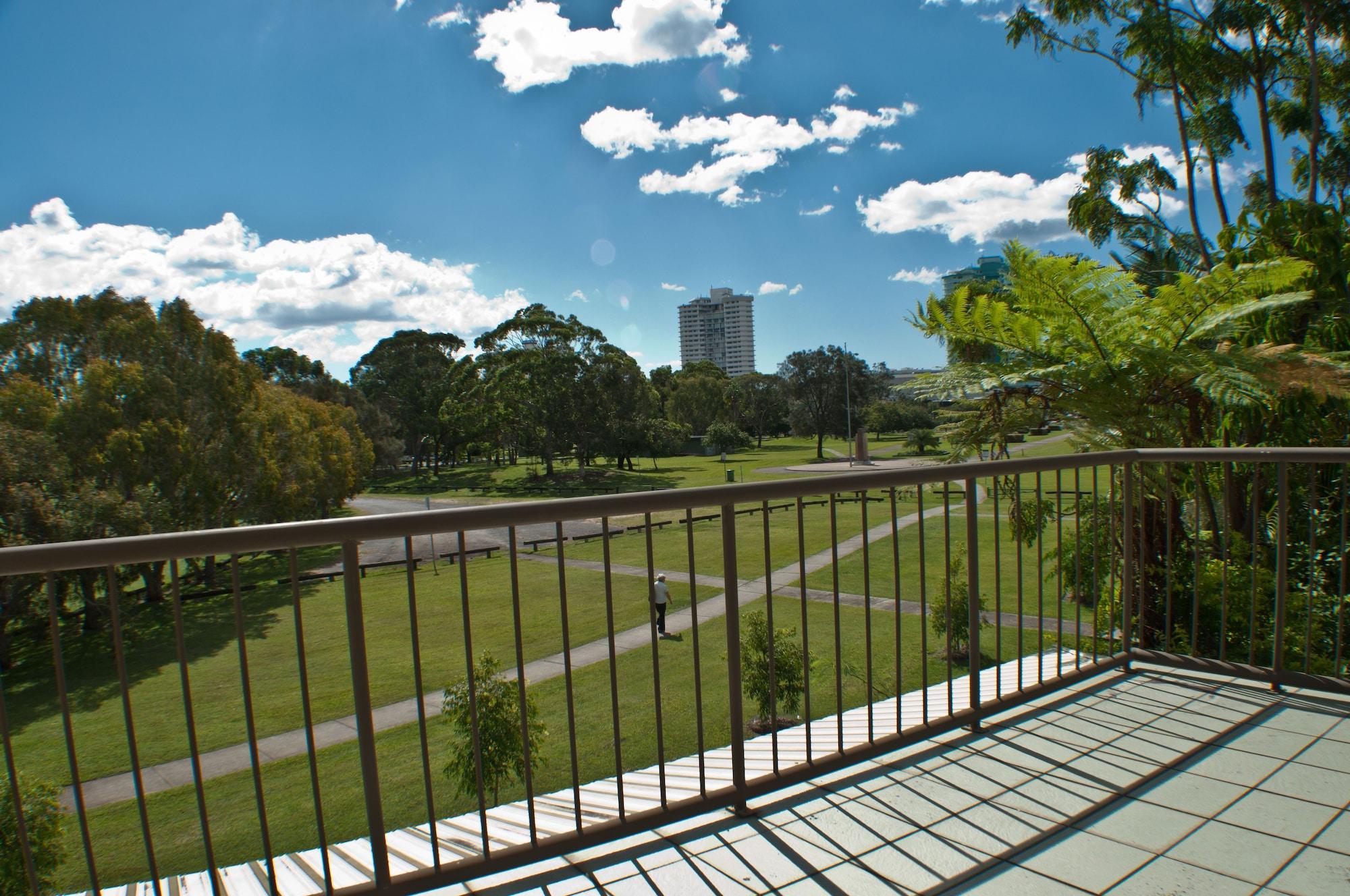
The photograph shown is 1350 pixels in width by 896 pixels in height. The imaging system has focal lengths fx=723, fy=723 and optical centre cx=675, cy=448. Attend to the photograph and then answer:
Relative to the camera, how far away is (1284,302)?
4426 millimetres

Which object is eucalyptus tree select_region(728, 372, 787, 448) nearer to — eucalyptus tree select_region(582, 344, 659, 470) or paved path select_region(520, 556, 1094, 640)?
eucalyptus tree select_region(582, 344, 659, 470)

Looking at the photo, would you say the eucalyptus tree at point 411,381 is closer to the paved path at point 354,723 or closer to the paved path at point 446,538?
the paved path at point 446,538

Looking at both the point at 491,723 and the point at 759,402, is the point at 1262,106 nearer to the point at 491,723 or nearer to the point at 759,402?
the point at 491,723

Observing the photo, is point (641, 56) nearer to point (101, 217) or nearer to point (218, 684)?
point (218, 684)

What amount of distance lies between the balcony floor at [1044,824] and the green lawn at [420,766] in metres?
5.48

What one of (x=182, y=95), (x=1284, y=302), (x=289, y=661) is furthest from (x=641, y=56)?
(x=1284, y=302)

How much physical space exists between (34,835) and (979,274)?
20245mm

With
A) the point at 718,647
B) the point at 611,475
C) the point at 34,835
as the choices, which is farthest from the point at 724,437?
the point at 34,835

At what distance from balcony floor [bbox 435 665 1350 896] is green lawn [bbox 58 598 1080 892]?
18.0 feet

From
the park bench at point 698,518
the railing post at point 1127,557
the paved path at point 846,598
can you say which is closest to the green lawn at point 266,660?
the paved path at point 846,598

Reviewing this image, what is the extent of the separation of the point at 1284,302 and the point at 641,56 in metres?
21.3

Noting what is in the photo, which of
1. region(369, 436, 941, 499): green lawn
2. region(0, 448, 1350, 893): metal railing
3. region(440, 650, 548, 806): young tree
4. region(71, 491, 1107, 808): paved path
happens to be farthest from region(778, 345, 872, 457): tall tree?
region(440, 650, 548, 806): young tree

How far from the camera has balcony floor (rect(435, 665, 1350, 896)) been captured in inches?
74.4

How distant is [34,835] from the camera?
16.7 feet
